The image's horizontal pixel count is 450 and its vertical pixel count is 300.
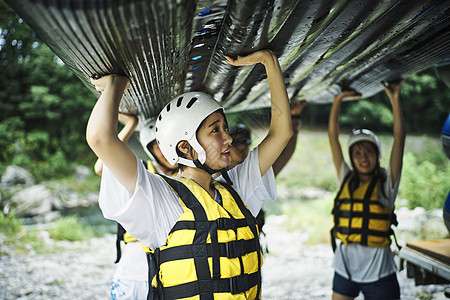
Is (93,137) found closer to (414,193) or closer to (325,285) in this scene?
(325,285)

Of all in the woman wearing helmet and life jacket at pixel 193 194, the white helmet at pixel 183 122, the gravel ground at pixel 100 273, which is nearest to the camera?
the woman wearing helmet and life jacket at pixel 193 194

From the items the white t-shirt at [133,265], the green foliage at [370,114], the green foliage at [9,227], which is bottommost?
the green foliage at [9,227]

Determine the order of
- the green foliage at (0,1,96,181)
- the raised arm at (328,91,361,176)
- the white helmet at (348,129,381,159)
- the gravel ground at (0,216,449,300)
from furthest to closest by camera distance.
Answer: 1. the green foliage at (0,1,96,181)
2. the gravel ground at (0,216,449,300)
3. the raised arm at (328,91,361,176)
4. the white helmet at (348,129,381,159)

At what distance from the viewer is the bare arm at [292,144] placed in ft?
9.50

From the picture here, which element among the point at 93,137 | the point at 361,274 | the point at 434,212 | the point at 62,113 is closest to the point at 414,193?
the point at 434,212

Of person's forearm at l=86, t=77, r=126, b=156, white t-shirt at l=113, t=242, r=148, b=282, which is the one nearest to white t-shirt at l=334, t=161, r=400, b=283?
white t-shirt at l=113, t=242, r=148, b=282

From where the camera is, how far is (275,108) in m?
2.12

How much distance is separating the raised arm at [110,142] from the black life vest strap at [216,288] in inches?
19.0

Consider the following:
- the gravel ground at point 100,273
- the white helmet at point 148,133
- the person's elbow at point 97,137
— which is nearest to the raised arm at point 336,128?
the gravel ground at point 100,273

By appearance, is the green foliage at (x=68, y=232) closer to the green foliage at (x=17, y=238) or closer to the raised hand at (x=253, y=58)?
the green foliage at (x=17, y=238)

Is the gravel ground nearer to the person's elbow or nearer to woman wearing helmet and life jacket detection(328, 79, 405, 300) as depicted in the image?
woman wearing helmet and life jacket detection(328, 79, 405, 300)

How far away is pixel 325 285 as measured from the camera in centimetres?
646

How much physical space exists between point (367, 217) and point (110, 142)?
261 centimetres

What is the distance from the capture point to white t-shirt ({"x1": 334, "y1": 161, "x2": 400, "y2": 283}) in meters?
3.28
